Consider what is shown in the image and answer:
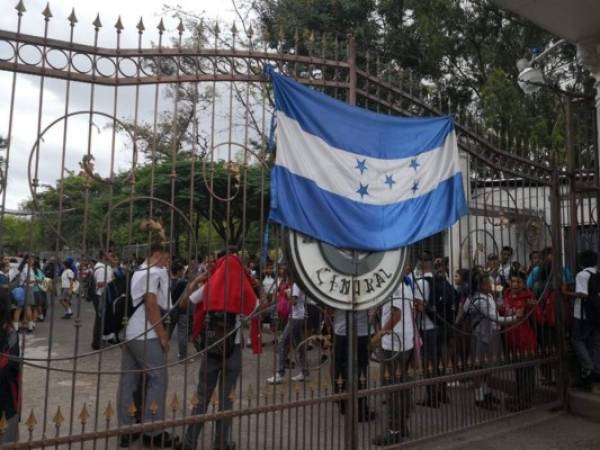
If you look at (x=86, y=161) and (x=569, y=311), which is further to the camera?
(x=569, y=311)

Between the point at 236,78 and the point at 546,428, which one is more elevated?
the point at 236,78

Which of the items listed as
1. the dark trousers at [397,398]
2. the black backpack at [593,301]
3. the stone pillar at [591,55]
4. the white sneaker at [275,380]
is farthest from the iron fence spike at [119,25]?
the stone pillar at [591,55]

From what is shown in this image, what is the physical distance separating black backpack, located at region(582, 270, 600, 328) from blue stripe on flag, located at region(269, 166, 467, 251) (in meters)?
2.20

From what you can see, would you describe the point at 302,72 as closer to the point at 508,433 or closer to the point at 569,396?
the point at 508,433

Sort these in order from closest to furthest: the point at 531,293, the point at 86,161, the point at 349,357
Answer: the point at 86,161 < the point at 349,357 < the point at 531,293

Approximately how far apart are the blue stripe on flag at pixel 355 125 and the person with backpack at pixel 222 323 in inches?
43.5

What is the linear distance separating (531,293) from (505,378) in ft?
3.22

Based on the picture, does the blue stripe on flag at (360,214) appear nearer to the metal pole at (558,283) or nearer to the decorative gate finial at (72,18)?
the decorative gate finial at (72,18)

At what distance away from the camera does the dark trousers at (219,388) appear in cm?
360

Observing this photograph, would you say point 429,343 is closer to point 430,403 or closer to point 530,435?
point 430,403

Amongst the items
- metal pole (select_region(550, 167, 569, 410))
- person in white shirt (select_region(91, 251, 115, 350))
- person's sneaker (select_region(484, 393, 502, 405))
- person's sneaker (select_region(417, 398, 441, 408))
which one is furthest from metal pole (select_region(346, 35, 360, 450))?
metal pole (select_region(550, 167, 569, 410))

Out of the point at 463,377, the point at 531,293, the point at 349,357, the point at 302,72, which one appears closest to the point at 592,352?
the point at 531,293

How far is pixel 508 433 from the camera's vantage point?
198 inches

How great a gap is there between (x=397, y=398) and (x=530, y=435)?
1632 mm
